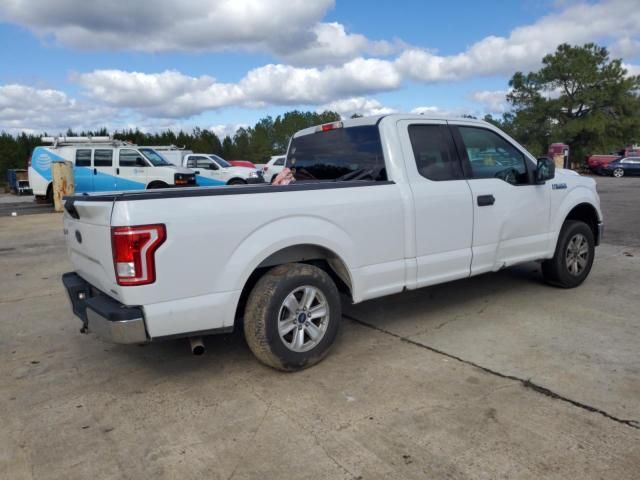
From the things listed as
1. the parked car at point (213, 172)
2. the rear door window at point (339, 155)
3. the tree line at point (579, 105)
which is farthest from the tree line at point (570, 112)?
the rear door window at point (339, 155)

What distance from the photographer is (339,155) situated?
475 cm

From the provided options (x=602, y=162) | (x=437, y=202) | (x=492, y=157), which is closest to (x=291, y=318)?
(x=437, y=202)

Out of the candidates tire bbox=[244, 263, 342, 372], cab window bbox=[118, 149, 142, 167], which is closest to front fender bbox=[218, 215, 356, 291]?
tire bbox=[244, 263, 342, 372]

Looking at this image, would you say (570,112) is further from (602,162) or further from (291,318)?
(291,318)

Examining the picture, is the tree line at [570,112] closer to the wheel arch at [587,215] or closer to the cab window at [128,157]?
the cab window at [128,157]

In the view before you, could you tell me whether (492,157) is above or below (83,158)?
above

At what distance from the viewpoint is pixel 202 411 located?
129 inches

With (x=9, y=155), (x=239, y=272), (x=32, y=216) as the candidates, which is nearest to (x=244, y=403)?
(x=239, y=272)

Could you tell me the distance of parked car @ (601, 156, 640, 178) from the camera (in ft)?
102

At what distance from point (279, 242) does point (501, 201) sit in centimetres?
237

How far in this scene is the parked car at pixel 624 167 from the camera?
31000 millimetres

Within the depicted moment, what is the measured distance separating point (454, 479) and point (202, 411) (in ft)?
5.20

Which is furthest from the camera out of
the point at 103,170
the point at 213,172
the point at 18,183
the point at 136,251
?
the point at 18,183

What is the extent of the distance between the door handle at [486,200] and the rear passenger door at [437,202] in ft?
0.41
